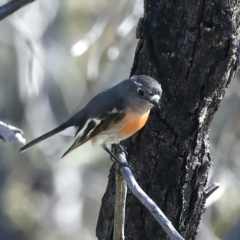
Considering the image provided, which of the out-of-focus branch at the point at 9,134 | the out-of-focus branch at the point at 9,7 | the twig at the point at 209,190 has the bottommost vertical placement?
the twig at the point at 209,190

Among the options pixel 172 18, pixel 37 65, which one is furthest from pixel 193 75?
pixel 37 65

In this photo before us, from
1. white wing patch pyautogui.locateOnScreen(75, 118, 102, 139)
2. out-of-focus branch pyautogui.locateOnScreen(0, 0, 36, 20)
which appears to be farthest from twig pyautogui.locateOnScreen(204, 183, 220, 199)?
out-of-focus branch pyautogui.locateOnScreen(0, 0, 36, 20)

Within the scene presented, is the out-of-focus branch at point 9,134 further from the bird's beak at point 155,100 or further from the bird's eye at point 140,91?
the bird's eye at point 140,91

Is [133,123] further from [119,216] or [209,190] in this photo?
[119,216]

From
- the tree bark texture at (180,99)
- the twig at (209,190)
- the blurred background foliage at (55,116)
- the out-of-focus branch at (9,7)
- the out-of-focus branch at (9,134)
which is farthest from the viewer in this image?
the blurred background foliage at (55,116)

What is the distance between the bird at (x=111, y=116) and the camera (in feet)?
13.2

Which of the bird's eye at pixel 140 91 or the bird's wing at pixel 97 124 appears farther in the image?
the bird's wing at pixel 97 124

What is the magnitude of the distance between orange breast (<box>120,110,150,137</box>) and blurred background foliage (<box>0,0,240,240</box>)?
447cm

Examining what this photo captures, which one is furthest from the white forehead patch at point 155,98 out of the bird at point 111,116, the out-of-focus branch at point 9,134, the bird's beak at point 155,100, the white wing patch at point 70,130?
the out-of-focus branch at point 9,134

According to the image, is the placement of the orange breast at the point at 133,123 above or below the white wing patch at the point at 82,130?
below

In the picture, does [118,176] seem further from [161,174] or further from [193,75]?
[193,75]

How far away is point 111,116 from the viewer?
4.25 meters

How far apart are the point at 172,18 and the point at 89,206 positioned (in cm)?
811

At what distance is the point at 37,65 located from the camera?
8742mm
